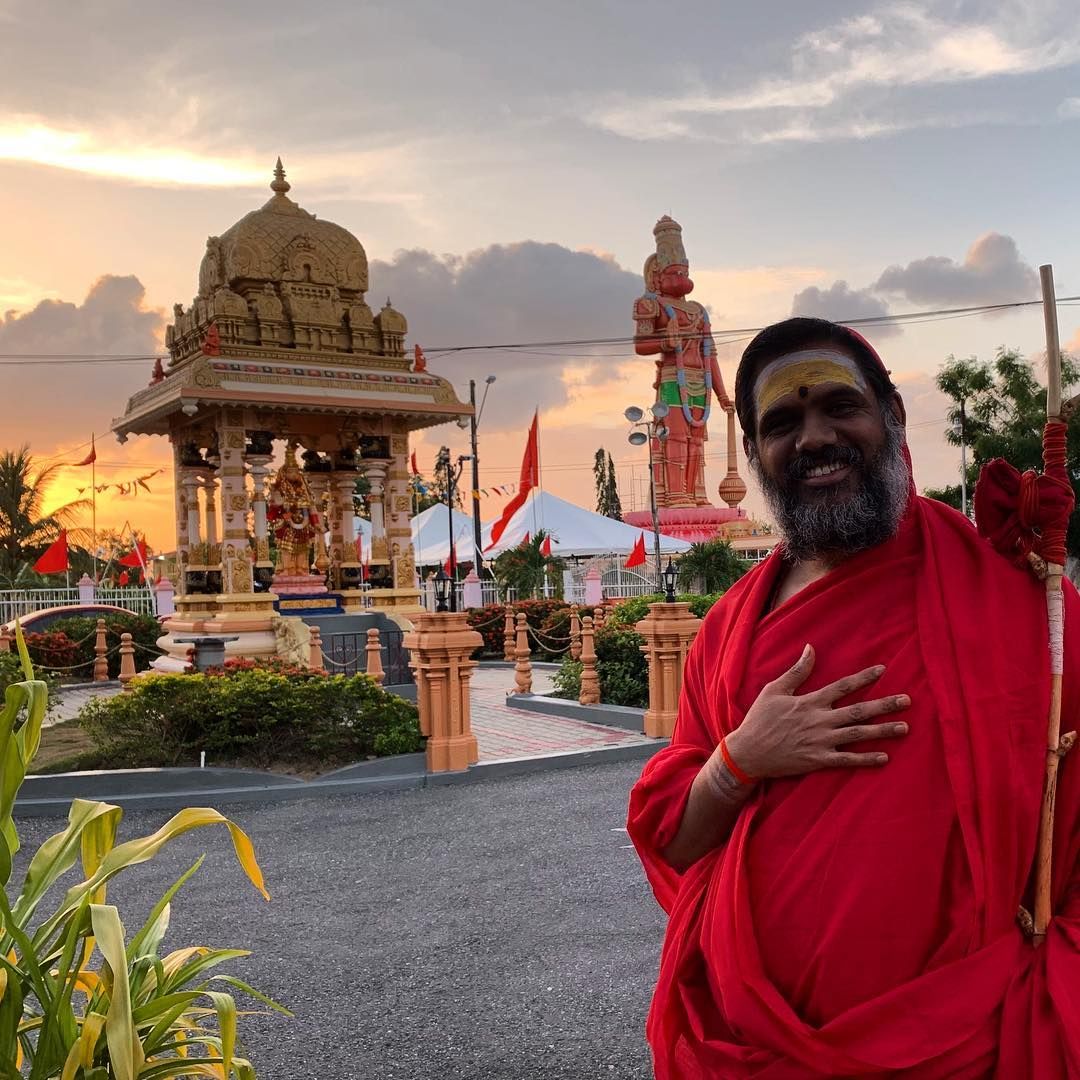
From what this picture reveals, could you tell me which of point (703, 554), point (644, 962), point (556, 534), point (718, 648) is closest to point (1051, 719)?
point (718, 648)

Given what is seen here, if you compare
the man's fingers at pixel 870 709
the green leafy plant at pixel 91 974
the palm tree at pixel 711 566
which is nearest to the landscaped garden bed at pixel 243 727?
the green leafy plant at pixel 91 974

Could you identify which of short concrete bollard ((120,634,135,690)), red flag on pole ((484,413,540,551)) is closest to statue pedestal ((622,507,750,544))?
red flag on pole ((484,413,540,551))

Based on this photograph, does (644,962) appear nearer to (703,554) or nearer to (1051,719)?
(1051,719)

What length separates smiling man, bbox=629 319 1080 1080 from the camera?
5.13 ft

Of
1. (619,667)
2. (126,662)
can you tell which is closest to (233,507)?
(126,662)

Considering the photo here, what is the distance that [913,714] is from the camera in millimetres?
1657

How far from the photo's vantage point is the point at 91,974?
9.32ft

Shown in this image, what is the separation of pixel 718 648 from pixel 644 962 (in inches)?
113

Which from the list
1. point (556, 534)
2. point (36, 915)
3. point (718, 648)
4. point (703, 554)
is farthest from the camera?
point (556, 534)

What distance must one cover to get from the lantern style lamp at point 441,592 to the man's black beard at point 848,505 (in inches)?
290

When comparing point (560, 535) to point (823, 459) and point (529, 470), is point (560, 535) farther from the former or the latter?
point (823, 459)

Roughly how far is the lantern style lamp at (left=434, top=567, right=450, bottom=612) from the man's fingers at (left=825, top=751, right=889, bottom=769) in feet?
24.9

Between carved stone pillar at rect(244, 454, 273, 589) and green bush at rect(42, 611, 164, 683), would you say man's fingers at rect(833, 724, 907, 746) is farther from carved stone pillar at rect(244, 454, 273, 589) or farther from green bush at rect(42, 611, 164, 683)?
green bush at rect(42, 611, 164, 683)

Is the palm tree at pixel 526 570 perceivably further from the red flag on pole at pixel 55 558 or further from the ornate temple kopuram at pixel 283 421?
the red flag on pole at pixel 55 558
